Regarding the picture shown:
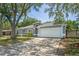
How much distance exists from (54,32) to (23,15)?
1.49 feet

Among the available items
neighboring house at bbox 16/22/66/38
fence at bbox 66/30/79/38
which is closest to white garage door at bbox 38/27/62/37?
neighboring house at bbox 16/22/66/38

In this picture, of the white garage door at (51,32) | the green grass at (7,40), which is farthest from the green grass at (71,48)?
the green grass at (7,40)

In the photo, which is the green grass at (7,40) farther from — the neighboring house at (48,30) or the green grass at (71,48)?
the green grass at (71,48)

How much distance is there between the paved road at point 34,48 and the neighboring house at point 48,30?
0.22ft

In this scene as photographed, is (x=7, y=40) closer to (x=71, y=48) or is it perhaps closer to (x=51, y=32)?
(x=51, y=32)

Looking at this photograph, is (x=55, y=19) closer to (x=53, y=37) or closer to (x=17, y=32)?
(x=53, y=37)

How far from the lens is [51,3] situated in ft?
10.8

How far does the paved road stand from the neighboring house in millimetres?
67

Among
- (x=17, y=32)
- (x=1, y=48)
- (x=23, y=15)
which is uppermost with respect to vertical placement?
(x=23, y=15)

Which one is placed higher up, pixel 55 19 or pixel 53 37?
pixel 55 19

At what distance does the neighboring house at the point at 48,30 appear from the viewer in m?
3.29

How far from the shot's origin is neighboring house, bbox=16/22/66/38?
3287 millimetres

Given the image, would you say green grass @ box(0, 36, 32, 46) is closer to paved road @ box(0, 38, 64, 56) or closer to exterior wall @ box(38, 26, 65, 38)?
paved road @ box(0, 38, 64, 56)

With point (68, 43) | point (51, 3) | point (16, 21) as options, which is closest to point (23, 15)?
point (16, 21)
